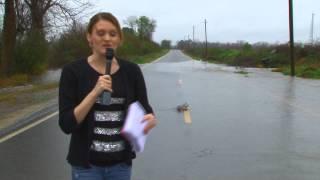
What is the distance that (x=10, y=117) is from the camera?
1455 centimetres

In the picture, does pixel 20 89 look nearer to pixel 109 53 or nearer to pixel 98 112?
pixel 98 112

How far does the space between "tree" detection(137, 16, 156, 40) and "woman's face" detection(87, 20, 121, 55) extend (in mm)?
139303

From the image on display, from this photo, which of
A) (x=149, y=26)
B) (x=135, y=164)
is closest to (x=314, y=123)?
(x=135, y=164)

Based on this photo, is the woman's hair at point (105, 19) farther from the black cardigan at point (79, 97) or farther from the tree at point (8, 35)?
the tree at point (8, 35)

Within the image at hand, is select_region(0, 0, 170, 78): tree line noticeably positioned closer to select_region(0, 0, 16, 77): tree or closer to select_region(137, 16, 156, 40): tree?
select_region(0, 0, 16, 77): tree

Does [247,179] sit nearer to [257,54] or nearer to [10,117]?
[10,117]

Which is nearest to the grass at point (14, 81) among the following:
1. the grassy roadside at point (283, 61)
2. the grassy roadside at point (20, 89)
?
the grassy roadside at point (20, 89)

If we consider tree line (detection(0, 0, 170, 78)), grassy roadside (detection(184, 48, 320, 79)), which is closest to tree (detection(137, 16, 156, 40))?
grassy roadside (detection(184, 48, 320, 79))

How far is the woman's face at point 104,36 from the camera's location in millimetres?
3680

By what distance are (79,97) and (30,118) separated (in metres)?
11.3

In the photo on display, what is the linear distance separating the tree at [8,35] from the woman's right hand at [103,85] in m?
27.5

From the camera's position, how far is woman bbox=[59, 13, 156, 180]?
→ 3.70m

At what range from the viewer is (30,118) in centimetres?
1479

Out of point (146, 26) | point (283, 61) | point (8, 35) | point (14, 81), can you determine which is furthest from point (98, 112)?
point (146, 26)
